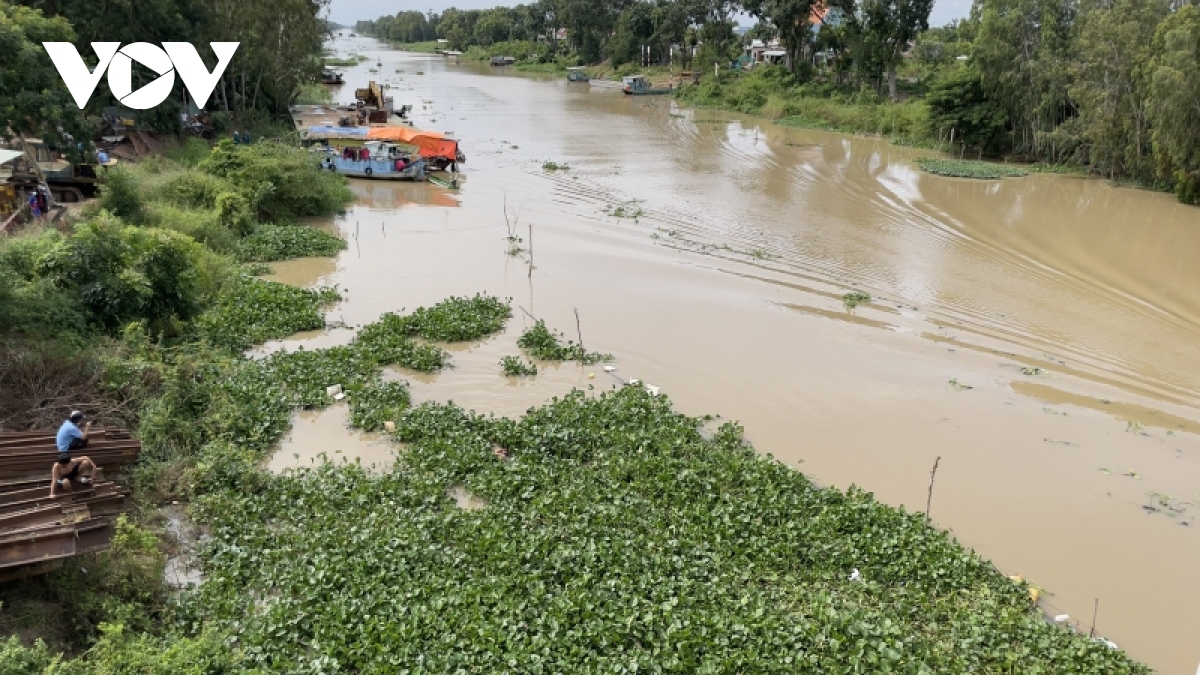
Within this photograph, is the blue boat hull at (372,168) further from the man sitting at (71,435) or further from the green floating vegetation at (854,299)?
the man sitting at (71,435)

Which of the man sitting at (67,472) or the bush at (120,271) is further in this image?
the bush at (120,271)

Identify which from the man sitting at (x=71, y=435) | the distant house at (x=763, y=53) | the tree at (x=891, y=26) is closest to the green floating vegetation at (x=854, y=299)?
the man sitting at (x=71, y=435)


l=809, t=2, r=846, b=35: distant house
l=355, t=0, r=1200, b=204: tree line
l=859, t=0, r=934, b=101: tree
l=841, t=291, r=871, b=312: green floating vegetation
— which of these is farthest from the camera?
l=809, t=2, r=846, b=35: distant house

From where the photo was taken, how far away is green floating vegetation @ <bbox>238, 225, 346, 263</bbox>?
18.8m

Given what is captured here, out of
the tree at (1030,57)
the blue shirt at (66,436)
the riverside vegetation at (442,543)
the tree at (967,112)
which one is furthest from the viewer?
the tree at (967,112)

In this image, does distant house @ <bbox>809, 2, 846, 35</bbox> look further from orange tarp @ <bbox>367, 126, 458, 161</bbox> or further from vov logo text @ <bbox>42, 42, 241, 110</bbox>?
vov logo text @ <bbox>42, 42, 241, 110</bbox>

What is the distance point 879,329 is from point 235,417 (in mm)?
11264

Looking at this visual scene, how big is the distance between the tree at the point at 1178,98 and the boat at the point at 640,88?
40060 mm

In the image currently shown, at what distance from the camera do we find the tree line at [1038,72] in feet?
79.9

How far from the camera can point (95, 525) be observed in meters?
7.46

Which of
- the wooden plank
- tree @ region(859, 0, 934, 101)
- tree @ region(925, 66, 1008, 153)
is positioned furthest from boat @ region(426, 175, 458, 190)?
tree @ region(859, 0, 934, 101)

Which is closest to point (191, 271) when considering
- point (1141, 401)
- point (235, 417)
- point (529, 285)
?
point (235, 417)

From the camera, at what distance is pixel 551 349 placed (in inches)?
541

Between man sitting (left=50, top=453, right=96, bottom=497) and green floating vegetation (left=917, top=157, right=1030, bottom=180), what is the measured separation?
3009 centimetres
